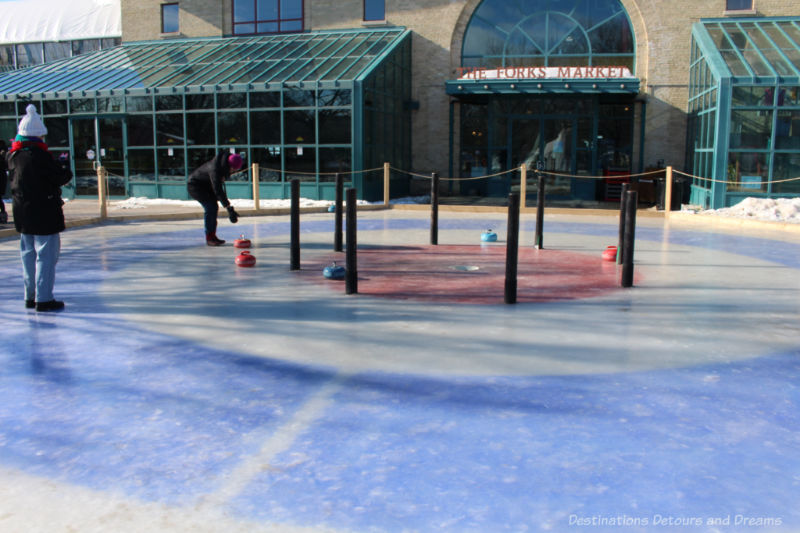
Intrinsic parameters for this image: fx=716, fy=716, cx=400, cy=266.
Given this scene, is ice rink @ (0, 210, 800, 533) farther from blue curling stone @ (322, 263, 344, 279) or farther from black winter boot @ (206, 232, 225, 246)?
black winter boot @ (206, 232, 225, 246)

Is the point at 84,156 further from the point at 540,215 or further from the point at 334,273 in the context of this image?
the point at 334,273

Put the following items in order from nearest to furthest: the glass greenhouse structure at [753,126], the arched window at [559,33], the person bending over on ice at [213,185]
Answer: the person bending over on ice at [213,185], the glass greenhouse structure at [753,126], the arched window at [559,33]

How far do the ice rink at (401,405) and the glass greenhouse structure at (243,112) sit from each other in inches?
543

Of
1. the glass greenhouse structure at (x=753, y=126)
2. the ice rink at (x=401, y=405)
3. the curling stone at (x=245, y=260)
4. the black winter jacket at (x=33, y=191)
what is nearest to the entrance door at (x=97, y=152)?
the curling stone at (x=245, y=260)

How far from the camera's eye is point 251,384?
4.68 metres

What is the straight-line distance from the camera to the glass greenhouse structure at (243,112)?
71.7 feet

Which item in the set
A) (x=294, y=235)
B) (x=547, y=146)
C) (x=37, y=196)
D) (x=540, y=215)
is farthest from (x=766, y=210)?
(x=37, y=196)

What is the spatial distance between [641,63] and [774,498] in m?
22.8

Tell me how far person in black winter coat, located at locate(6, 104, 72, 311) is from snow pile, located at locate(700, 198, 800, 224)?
14472 mm

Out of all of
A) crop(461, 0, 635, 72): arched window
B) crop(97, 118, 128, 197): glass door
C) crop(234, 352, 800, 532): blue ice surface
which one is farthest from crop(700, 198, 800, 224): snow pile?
crop(97, 118, 128, 197): glass door

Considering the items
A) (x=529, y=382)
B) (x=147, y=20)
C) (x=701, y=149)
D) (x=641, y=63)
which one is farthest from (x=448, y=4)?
(x=529, y=382)

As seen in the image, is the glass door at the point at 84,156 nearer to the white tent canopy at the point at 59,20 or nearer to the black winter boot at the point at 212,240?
the black winter boot at the point at 212,240

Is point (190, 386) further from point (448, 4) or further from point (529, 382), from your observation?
point (448, 4)

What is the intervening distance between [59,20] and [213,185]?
35.4 m
